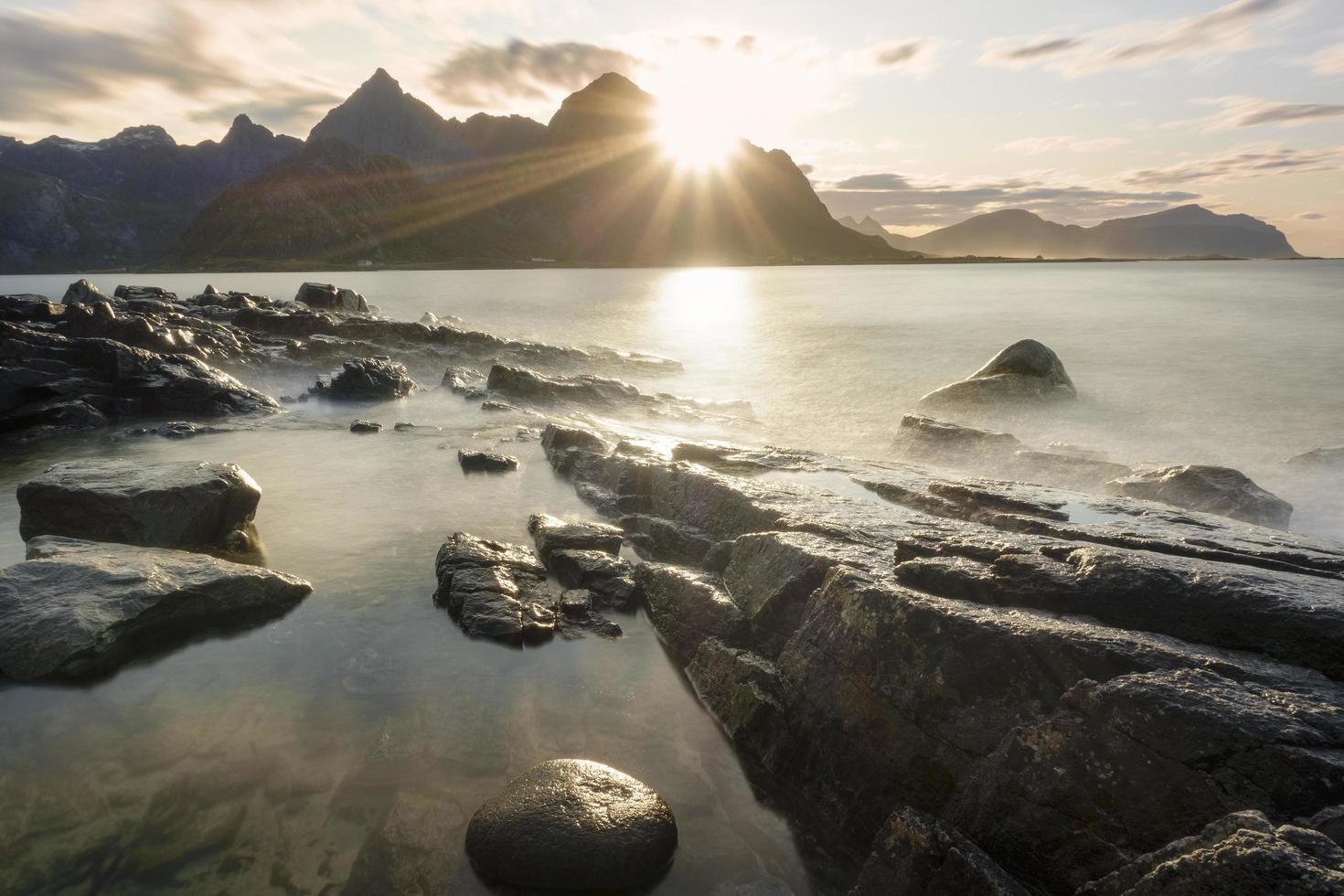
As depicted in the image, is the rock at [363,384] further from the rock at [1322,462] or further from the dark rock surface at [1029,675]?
the rock at [1322,462]

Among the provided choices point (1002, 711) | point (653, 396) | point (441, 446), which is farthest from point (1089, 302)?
point (1002, 711)

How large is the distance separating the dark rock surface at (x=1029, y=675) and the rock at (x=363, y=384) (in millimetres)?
22583

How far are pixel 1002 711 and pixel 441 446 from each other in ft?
58.5

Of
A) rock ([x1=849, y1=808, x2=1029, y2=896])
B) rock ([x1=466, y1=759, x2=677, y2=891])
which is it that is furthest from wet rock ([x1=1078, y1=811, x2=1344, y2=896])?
rock ([x1=466, y1=759, x2=677, y2=891])

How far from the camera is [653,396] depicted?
102 feet

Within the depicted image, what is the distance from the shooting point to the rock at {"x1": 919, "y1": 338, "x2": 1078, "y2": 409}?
2725 cm

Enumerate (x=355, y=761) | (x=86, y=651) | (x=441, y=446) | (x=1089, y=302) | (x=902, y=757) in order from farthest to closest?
(x=1089, y=302) < (x=441, y=446) < (x=86, y=651) < (x=355, y=761) < (x=902, y=757)

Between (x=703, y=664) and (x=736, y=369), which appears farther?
(x=736, y=369)

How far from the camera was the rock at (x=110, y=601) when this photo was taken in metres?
7.78

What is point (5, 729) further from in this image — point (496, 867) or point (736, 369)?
point (736, 369)

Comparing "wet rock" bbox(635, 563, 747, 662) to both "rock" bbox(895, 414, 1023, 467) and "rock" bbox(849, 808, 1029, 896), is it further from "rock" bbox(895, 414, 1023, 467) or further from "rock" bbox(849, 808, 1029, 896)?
"rock" bbox(895, 414, 1023, 467)

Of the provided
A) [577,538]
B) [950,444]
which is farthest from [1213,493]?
[577,538]

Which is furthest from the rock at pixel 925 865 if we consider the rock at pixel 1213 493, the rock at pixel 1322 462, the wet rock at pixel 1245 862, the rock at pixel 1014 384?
the rock at pixel 1014 384

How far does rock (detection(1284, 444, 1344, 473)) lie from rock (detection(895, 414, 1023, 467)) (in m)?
8.00
